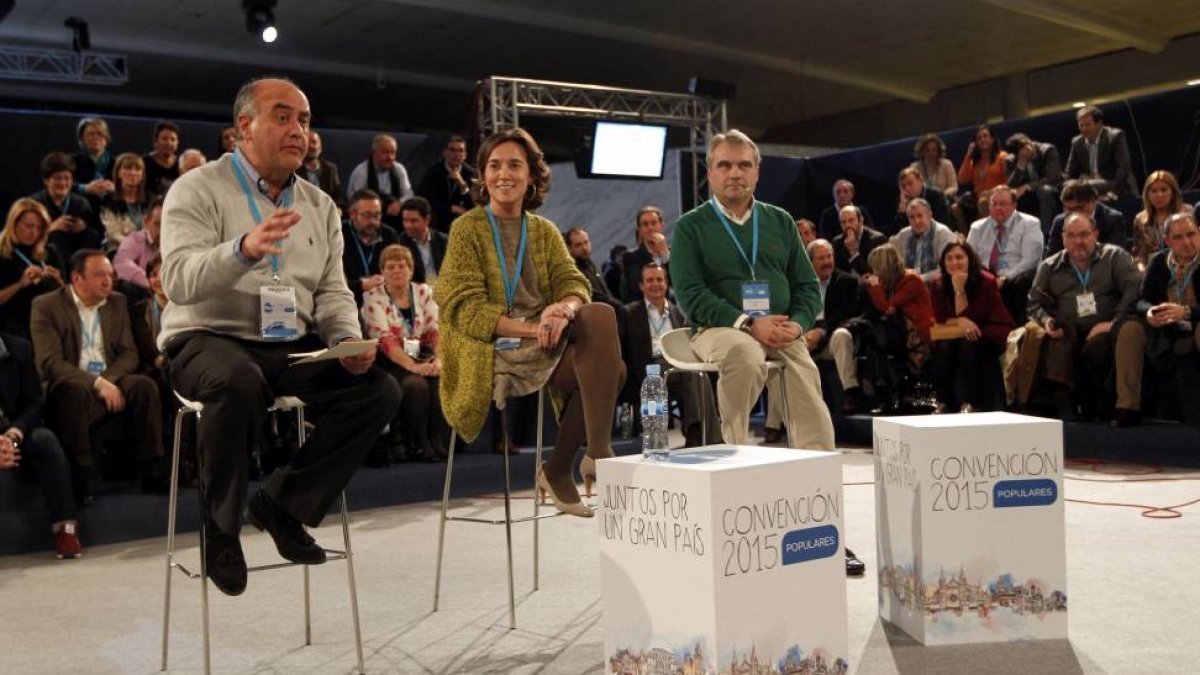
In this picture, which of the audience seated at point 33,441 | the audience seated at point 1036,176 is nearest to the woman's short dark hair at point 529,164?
the audience seated at point 33,441

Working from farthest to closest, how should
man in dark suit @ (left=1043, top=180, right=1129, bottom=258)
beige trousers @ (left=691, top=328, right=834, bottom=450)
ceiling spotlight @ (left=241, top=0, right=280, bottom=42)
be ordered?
1. ceiling spotlight @ (left=241, top=0, right=280, bottom=42)
2. man in dark suit @ (left=1043, top=180, right=1129, bottom=258)
3. beige trousers @ (left=691, top=328, right=834, bottom=450)

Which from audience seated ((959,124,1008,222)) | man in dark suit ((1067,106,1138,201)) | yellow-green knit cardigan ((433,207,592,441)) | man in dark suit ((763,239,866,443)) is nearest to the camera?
yellow-green knit cardigan ((433,207,592,441))

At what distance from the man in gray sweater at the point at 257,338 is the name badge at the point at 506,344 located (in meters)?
0.47

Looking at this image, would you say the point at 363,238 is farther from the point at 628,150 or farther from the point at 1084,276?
the point at 628,150

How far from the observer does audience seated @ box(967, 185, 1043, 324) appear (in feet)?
23.3

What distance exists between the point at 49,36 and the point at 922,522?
40.0 ft

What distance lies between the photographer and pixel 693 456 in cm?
Answer: 233

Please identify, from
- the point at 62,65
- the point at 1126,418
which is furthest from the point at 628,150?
the point at 62,65

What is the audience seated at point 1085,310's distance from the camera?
600cm

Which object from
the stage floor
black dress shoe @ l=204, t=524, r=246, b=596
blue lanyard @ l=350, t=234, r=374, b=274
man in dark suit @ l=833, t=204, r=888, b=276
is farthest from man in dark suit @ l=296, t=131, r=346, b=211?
black dress shoe @ l=204, t=524, r=246, b=596

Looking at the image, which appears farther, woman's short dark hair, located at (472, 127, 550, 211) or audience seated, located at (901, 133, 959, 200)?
audience seated, located at (901, 133, 959, 200)

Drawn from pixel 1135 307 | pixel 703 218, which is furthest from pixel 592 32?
pixel 703 218

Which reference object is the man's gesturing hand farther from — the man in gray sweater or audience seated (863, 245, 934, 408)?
audience seated (863, 245, 934, 408)

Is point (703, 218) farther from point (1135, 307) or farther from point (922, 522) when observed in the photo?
point (1135, 307)
